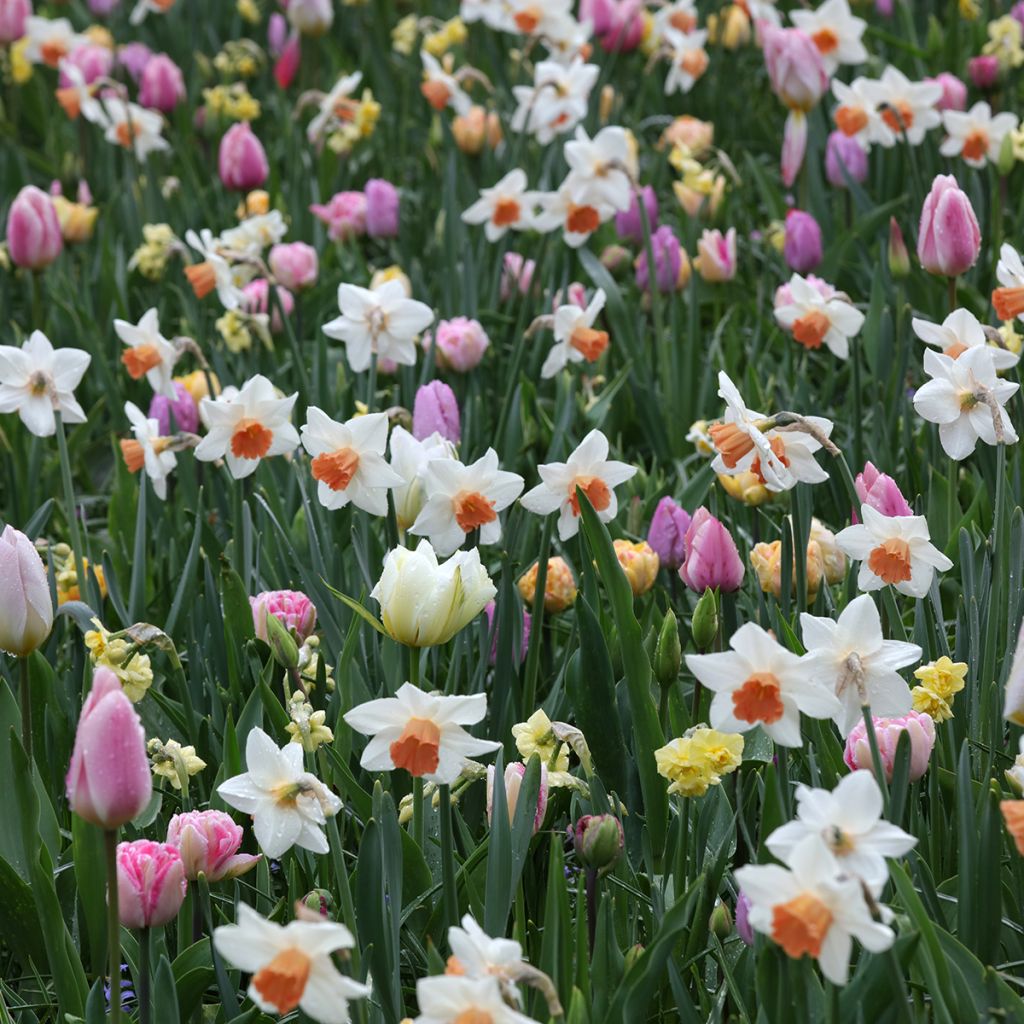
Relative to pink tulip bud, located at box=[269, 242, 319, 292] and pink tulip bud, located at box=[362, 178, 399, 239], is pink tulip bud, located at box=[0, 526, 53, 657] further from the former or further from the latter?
pink tulip bud, located at box=[362, 178, 399, 239]

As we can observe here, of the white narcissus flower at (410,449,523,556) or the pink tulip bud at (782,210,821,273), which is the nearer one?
the white narcissus flower at (410,449,523,556)

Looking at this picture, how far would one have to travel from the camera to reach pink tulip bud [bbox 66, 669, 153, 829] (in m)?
1.08

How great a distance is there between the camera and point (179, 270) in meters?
3.32

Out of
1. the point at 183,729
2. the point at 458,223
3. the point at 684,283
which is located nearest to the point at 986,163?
the point at 684,283

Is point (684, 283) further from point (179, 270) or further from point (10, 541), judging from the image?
point (10, 541)

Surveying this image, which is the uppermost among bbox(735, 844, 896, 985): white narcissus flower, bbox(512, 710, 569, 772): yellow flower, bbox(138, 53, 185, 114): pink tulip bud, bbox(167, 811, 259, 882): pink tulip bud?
bbox(735, 844, 896, 985): white narcissus flower

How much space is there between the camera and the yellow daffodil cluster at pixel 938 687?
4.50 feet

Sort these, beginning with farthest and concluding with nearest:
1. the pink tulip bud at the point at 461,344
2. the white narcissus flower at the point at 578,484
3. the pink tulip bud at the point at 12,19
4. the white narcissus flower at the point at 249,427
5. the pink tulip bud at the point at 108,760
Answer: the pink tulip bud at the point at 12,19, the pink tulip bud at the point at 461,344, the white narcissus flower at the point at 249,427, the white narcissus flower at the point at 578,484, the pink tulip bud at the point at 108,760

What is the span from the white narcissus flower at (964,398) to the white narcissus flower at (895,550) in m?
0.11

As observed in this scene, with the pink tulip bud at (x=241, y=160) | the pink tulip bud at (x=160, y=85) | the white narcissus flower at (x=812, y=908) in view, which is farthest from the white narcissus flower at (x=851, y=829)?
the pink tulip bud at (x=160, y=85)

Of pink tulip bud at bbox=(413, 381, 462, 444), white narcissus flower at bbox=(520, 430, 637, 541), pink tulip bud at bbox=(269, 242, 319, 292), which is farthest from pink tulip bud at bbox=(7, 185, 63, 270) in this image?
white narcissus flower at bbox=(520, 430, 637, 541)

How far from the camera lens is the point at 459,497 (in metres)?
1.53

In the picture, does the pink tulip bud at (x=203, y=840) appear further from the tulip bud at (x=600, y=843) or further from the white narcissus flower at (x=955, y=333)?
the white narcissus flower at (x=955, y=333)

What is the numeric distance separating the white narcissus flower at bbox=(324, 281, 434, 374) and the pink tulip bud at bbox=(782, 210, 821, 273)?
Result: 1.03 m
